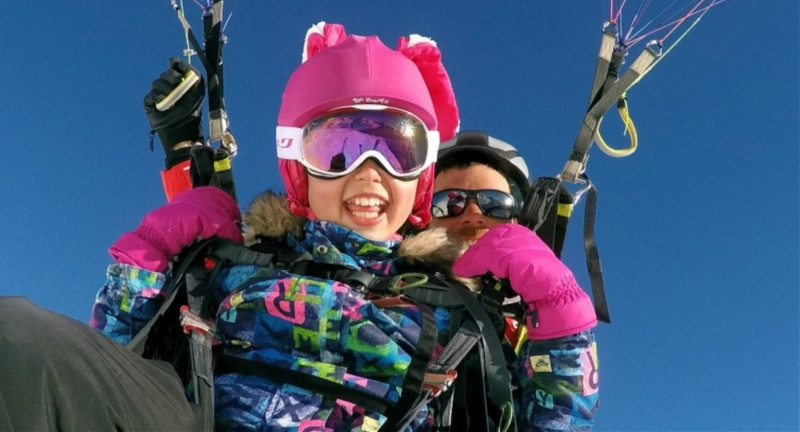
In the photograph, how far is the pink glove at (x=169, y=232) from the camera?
10.7ft

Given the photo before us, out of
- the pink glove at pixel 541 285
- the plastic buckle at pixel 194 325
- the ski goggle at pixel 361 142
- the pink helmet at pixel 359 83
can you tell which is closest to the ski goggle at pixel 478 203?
the pink helmet at pixel 359 83

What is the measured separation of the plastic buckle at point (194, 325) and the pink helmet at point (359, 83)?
0.76 metres

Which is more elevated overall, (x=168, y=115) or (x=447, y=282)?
(x=168, y=115)

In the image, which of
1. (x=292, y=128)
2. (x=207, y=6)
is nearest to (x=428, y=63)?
(x=292, y=128)

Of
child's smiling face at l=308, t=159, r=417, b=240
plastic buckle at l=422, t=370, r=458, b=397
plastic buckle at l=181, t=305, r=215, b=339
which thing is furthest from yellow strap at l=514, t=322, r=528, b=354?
plastic buckle at l=181, t=305, r=215, b=339

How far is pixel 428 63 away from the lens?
3906mm

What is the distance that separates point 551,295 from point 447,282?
47cm

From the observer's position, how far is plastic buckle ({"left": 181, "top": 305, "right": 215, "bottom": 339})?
116 inches

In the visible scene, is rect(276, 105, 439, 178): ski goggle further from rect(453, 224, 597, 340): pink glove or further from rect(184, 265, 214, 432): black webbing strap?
rect(184, 265, 214, 432): black webbing strap

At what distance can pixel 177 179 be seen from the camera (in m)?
4.16

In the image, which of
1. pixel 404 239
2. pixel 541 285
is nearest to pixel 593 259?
pixel 541 285

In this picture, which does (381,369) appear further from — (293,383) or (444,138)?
(444,138)

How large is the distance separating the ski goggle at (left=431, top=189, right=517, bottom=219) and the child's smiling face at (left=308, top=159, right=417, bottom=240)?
4.00 ft

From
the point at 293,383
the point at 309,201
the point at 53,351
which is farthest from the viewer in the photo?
the point at 309,201
